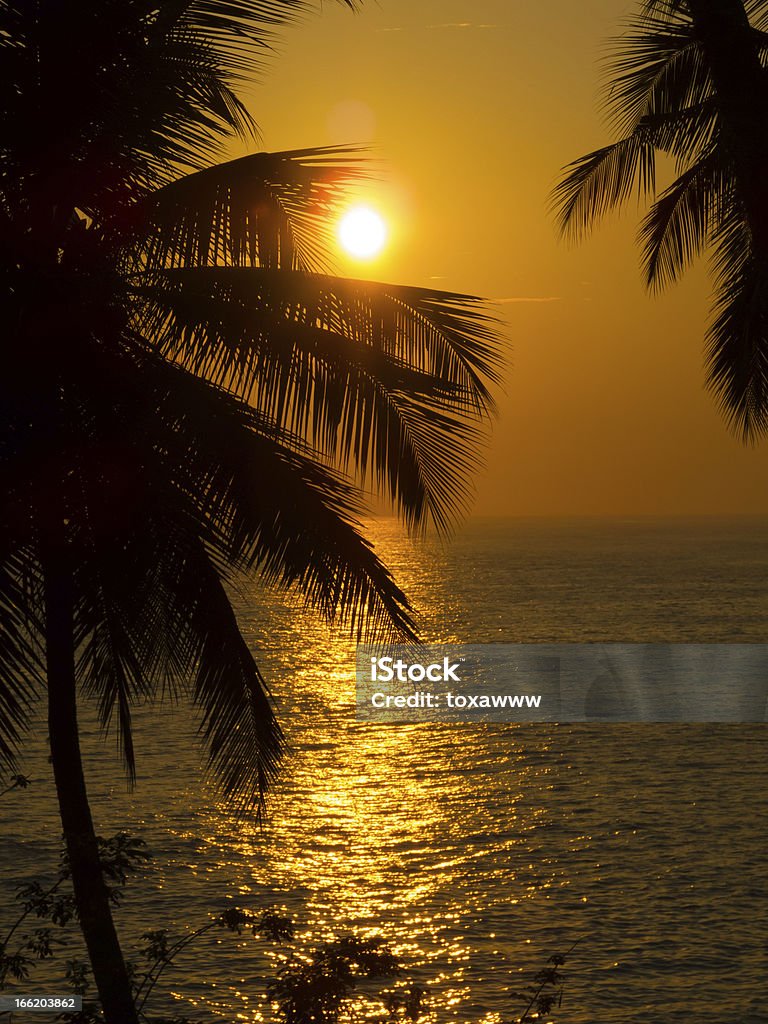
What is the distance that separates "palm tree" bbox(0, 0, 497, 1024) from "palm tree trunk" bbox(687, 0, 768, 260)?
2621 mm

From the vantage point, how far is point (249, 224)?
29.2 feet

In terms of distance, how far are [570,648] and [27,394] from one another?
8789 centimetres

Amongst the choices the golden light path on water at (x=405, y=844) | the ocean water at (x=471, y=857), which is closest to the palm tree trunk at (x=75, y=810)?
the ocean water at (x=471, y=857)

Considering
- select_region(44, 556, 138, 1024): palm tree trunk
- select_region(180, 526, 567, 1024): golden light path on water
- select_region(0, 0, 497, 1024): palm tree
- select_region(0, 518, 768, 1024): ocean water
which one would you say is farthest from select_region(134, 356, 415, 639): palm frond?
select_region(180, 526, 567, 1024): golden light path on water

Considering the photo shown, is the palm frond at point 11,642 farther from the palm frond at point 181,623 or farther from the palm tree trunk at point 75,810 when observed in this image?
the palm frond at point 181,623

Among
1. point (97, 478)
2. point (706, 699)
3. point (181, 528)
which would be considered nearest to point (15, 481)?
point (97, 478)

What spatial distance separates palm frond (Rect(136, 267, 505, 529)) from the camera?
8.58 metres

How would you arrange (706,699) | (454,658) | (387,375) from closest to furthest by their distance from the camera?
(387,375)
(706,699)
(454,658)

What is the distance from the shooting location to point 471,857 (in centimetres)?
3634

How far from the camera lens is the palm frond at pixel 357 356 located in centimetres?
858

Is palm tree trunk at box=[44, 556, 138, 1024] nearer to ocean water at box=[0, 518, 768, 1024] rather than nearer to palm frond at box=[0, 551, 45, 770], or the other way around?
palm frond at box=[0, 551, 45, 770]

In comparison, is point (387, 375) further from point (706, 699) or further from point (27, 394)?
point (706, 699)
